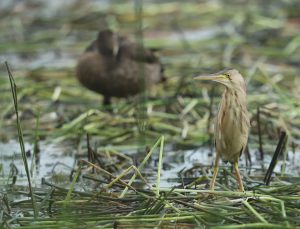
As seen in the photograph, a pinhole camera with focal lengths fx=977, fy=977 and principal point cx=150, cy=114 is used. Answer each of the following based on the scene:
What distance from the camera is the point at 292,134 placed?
8.30m

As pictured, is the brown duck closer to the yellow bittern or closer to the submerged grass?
the submerged grass

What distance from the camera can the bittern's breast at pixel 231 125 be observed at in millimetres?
5801

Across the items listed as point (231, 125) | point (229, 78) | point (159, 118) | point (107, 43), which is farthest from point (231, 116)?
point (107, 43)

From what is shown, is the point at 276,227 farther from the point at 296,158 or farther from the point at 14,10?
the point at 14,10

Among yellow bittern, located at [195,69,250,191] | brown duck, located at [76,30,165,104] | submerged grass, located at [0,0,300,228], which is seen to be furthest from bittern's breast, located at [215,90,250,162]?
brown duck, located at [76,30,165,104]

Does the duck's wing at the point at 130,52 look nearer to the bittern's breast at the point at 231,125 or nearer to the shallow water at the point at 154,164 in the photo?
the shallow water at the point at 154,164

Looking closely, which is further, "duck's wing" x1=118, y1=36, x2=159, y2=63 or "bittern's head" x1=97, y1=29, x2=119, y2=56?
"duck's wing" x1=118, y1=36, x2=159, y2=63

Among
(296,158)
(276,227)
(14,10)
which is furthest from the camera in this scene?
(14,10)

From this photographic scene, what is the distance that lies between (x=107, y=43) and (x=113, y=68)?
289 mm

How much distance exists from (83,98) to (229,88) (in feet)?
14.7

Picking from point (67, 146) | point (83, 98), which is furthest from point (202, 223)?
point (83, 98)

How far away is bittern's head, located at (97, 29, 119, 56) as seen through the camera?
10242 millimetres

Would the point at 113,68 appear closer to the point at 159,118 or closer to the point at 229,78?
the point at 159,118

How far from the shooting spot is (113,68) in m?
10.2
